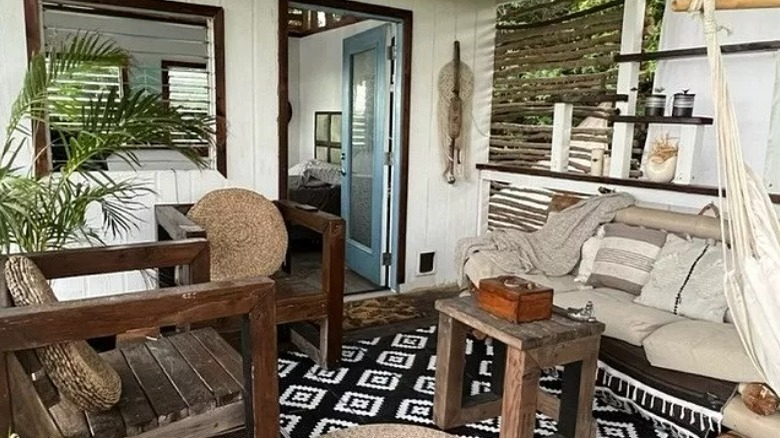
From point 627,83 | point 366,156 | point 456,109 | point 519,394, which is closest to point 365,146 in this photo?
point 366,156

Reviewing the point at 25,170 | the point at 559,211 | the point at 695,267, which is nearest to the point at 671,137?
the point at 559,211

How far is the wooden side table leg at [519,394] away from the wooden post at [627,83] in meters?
1.87

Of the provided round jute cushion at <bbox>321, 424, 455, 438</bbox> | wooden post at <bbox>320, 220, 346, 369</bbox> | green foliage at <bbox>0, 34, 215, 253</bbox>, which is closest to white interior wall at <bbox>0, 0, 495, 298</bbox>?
green foliage at <bbox>0, 34, 215, 253</bbox>

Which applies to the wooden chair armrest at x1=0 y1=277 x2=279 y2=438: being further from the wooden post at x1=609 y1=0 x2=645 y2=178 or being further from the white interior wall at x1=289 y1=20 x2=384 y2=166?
the white interior wall at x1=289 y1=20 x2=384 y2=166

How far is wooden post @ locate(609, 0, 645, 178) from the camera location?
3.37 m

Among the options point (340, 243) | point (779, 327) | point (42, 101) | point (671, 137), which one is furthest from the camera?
point (671, 137)

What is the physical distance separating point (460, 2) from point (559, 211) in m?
1.76

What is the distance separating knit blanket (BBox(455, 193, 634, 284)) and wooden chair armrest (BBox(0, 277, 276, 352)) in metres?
1.76

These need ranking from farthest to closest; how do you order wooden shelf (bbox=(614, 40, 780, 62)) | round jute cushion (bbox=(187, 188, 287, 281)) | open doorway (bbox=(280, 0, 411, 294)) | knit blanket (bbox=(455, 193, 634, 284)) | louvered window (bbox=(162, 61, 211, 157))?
open doorway (bbox=(280, 0, 411, 294)) < louvered window (bbox=(162, 61, 211, 157)) < knit blanket (bbox=(455, 193, 634, 284)) < round jute cushion (bbox=(187, 188, 287, 281)) < wooden shelf (bbox=(614, 40, 780, 62))

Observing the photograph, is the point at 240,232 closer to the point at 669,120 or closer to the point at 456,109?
the point at 456,109

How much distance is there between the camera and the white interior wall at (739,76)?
2869 millimetres

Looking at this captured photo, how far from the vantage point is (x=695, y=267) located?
102 inches

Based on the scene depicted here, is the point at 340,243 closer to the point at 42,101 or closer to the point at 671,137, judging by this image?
the point at 42,101

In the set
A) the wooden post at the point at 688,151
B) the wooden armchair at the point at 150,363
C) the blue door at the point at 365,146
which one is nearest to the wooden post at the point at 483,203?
the blue door at the point at 365,146
